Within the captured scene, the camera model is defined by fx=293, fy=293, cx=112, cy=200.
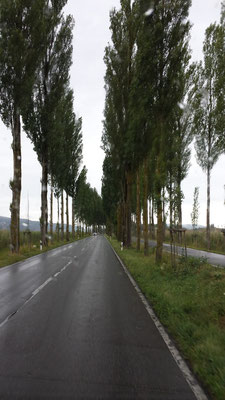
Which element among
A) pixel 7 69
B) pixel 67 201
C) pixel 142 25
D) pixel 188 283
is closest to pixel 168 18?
pixel 142 25

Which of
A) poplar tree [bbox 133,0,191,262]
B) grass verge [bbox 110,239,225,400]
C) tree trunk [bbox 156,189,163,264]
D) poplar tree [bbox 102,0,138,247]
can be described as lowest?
grass verge [bbox 110,239,225,400]

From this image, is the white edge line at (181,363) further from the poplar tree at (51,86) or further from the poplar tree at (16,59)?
the poplar tree at (51,86)

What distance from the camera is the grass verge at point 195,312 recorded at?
12.4ft

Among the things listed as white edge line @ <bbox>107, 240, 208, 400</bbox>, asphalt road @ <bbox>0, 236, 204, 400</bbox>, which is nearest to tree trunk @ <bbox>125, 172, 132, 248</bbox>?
asphalt road @ <bbox>0, 236, 204, 400</bbox>

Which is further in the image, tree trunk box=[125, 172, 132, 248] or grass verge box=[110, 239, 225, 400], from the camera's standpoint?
tree trunk box=[125, 172, 132, 248]

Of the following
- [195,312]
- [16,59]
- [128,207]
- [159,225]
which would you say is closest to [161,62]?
[159,225]

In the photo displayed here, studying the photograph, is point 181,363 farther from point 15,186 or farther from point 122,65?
point 122,65

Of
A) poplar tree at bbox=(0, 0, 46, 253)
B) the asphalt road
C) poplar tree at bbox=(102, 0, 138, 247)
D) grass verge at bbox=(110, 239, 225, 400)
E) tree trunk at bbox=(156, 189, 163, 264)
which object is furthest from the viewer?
poplar tree at bbox=(102, 0, 138, 247)

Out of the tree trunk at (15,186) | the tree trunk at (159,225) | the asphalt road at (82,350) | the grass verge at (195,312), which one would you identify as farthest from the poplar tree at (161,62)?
the tree trunk at (15,186)

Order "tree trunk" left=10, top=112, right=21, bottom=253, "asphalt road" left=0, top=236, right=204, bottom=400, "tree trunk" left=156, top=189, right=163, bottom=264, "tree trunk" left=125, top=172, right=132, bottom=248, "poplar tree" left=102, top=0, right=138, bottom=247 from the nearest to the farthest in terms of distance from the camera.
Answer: "asphalt road" left=0, top=236, right=204, bottom=400 < "tree trunk" left=156, top=189, right=163, bottom=264 < "tree trunk" left=10, top=112, right=21, bottom=253 < "poplar tree" left=102, top=0, right=138, bottom=247 < "tree trunk" left=125, top=172, right=132, bottom=248

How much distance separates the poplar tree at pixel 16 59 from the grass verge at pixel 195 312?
1195cm

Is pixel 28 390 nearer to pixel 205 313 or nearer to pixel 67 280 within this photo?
pixel 205 313

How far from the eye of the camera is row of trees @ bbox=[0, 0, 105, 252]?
56.5ft

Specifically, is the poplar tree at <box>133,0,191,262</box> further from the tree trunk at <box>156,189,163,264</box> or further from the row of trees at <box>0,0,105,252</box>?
the row of trees at <box>0,0,105,252</box>
